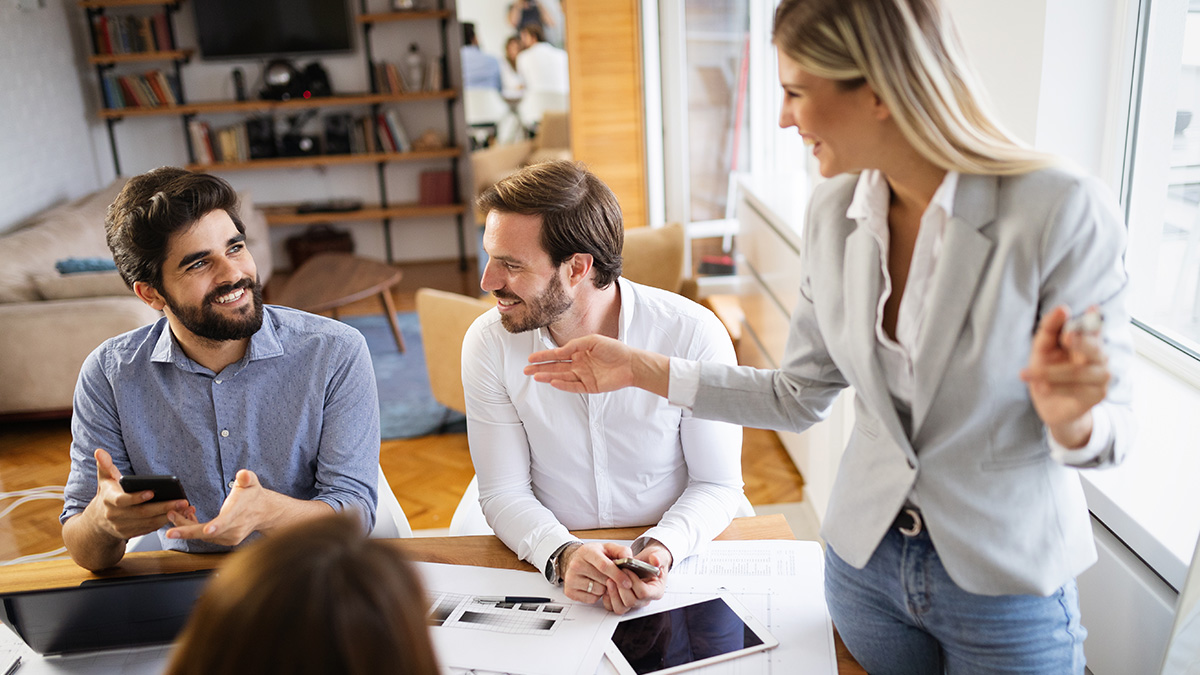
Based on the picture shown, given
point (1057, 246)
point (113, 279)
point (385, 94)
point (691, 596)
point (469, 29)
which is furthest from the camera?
point (385, 94)

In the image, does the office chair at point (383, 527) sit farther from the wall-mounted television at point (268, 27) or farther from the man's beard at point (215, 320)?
the wall-mounted television at point (268, 27)

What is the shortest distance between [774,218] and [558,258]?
5.77ft

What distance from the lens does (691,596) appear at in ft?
3.95

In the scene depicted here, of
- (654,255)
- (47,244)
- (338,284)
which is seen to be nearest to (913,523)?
(654,255)

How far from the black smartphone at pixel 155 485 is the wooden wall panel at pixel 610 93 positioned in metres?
4.07

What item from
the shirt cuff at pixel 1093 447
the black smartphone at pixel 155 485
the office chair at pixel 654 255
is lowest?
the office chair at pixel 654 255

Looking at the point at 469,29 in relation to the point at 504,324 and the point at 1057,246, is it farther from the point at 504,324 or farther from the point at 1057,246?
the point at 1057,246

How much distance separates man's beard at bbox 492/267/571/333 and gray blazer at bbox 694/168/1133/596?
0.57 meters

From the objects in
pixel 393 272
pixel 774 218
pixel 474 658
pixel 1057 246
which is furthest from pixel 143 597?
pixel 393 272

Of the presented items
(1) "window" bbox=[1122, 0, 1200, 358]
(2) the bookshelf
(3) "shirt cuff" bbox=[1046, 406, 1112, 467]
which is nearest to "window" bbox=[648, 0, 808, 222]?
(2) the bookshelf

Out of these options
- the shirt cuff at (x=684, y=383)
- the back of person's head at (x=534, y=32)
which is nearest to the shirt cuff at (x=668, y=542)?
the shirt cuff at (x=684, y=383)

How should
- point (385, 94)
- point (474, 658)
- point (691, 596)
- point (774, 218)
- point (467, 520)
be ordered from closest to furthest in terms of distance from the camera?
point (474, 658) → point (691, 596) → point (467, 520) → point (774, 218) → point (385, 94)

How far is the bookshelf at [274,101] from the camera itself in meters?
6.24

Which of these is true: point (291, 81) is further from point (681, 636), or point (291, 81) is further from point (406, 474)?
point (681, 636)
